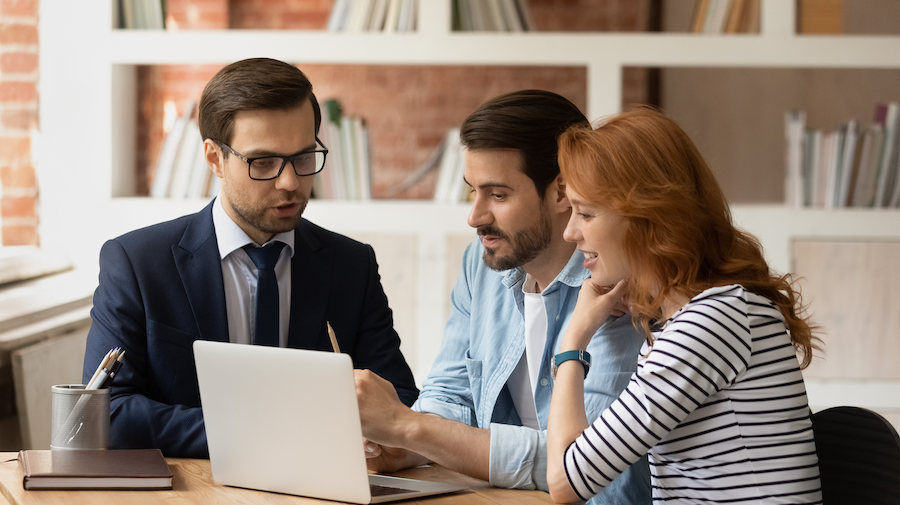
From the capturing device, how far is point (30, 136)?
9.31 feet

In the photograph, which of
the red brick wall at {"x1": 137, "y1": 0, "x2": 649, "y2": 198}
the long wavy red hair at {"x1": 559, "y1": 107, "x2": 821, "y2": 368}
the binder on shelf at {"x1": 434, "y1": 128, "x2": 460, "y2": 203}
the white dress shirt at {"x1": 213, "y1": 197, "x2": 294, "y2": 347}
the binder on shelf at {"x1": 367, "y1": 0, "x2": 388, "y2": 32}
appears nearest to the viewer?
the long wavy red hair at {"x1": 559, "y1": 107, "x2": 821, "y2": 368}

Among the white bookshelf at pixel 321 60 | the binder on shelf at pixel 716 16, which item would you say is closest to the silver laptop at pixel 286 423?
the white bookshelf at pixel 321 60

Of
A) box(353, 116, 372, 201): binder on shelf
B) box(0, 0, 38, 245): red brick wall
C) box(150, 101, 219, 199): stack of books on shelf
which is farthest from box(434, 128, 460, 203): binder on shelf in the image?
box(0, 0, 38, 245): red brick wall

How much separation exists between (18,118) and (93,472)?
80.8 inches

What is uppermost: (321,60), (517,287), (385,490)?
(321,60)

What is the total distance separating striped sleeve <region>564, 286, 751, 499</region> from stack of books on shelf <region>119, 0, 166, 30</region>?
7.86 ft

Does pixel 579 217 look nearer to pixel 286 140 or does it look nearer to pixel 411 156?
pixel 286 140

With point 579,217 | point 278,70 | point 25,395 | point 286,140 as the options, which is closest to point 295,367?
point 579,217

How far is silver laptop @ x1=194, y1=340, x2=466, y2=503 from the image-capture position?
108 cm

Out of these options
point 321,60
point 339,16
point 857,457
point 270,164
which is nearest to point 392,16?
point 339,16

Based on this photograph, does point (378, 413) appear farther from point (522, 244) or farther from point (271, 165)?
point (271, 165)

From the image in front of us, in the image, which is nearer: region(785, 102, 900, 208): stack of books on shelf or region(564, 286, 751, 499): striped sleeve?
region(564, 286, 751, 499): striped sleeve

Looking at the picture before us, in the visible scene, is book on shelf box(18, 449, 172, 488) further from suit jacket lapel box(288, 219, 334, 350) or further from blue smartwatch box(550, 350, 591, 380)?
blue smartwatch box(550, 350, 591, 380)

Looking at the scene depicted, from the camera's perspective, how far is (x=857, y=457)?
1173mm
